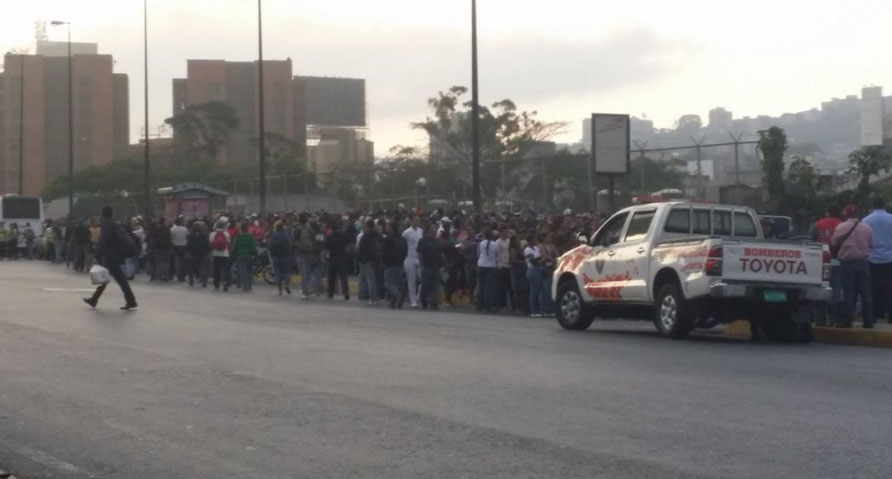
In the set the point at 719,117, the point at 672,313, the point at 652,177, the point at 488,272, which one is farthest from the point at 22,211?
the point at 719,117

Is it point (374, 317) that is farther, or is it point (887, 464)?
point (374, 317)

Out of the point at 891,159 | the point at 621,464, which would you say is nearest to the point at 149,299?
the point at 891,159

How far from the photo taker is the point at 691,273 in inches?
717

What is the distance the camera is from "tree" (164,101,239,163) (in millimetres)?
106875

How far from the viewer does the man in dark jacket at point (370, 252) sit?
28156 mm

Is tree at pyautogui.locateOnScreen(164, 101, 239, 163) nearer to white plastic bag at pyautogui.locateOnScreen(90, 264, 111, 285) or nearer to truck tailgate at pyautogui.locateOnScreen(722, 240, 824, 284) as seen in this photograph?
white plastic bag at pyautogui.locateOnScreen(90, 264, 111, 285)

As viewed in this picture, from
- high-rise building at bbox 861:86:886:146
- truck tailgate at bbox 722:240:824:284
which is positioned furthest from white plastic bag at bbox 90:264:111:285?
high-rise building at bbox 861:86:886:146

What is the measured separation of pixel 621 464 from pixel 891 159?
84.8 ft

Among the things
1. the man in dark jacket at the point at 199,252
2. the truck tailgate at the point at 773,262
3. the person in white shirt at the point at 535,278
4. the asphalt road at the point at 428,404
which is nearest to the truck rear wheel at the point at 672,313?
the asphalt road at the point at 428,404

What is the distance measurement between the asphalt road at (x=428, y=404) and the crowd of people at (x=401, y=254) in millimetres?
5478

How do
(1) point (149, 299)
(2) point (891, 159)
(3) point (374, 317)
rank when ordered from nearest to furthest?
(3) point (374, 317) → (1) point (149, 299) → (2) point (891, 159)

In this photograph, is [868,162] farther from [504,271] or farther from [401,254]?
[401,254]

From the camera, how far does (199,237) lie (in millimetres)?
35719

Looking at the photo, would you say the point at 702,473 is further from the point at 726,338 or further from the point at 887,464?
the point at 726,338
